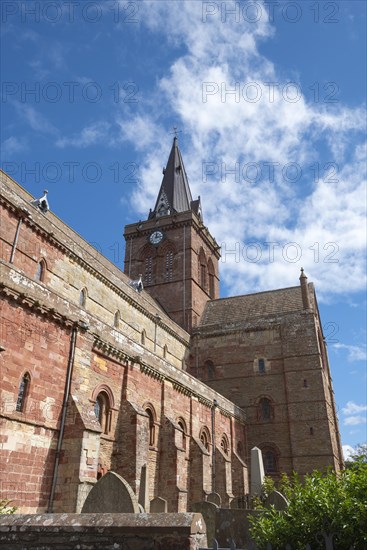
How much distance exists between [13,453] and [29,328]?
3632 mm

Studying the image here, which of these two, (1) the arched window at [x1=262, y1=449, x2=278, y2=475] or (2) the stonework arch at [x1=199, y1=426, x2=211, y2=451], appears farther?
(1) the arched window at [x1=262, y1=449, x2=278, y2=475]

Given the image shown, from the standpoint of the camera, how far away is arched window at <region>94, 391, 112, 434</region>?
57.0ft

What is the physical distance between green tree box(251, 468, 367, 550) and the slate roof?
98.4ft

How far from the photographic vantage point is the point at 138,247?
43094 mm

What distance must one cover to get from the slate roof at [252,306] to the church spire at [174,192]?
397 inches

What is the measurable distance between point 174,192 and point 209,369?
1981cm

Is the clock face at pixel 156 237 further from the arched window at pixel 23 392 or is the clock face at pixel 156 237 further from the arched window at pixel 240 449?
the arched window at pixel 23 392

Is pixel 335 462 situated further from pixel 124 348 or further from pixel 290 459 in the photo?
pixel 124 348

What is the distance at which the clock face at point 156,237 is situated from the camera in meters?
42.3

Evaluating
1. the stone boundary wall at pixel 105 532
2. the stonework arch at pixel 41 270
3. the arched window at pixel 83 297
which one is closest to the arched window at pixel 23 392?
the stonework arch at pixel 41 270

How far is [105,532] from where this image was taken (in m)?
4.91

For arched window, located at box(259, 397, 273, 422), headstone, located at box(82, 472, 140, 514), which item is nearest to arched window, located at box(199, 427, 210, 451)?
arched window, located at box(259, 397, 273, 422)

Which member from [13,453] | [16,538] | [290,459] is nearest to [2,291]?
[13,453]

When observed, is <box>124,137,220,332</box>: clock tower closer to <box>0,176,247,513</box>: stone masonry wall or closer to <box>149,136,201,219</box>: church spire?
<box>149,136,201,219</box>: church spire
